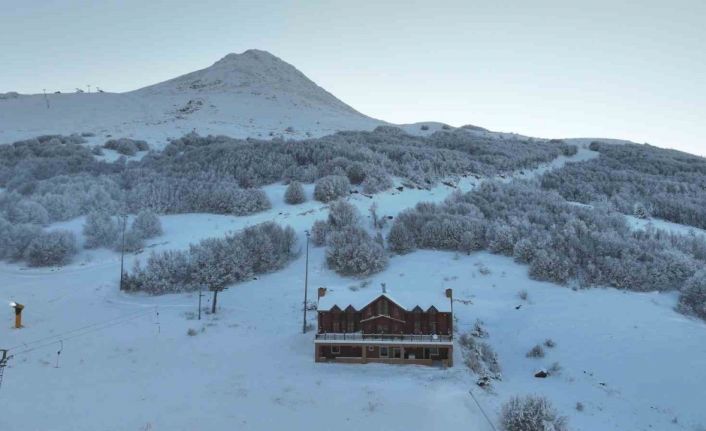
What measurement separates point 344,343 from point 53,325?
A: 12.8m

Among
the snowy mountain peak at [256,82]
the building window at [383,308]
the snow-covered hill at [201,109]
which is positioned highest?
the snowy mountain peak at [256,82]

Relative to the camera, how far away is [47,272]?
2820 centimetres

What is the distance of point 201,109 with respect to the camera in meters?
79.3

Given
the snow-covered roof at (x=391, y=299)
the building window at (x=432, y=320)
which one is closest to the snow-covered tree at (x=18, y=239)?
the snow-covered roof at (x=391, y=299)

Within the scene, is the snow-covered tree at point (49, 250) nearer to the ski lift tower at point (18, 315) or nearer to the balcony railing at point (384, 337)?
the ski lift tower at point (18, 315)

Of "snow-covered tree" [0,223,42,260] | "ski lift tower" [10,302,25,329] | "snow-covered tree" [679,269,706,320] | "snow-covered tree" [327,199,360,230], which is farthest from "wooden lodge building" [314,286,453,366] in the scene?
"snow-covered tree" [0,223,42,260]

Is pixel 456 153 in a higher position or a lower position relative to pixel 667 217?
higher

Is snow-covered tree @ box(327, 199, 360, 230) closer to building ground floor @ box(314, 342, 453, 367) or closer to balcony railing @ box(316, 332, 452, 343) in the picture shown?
balcony railing @ box(316, 332, 452, 343)

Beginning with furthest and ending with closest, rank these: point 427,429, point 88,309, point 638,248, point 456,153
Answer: point 456,153
point 638,248
point 88,309
point 427,429

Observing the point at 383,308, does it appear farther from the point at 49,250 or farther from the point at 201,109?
the point at 201,109

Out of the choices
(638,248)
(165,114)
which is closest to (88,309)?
(638,248)

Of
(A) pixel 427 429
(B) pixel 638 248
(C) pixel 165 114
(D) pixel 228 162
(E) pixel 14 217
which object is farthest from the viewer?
(C) pixel 165 114

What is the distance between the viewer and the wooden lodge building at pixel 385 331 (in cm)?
2002

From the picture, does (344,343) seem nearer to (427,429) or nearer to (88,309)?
(427,429)
